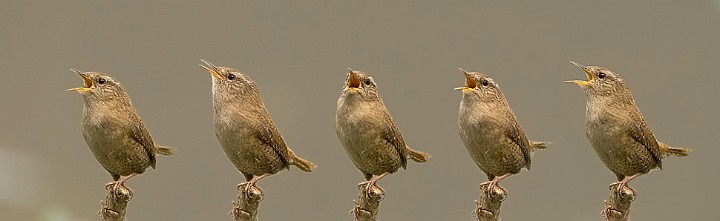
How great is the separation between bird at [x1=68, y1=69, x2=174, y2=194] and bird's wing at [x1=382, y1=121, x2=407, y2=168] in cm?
116

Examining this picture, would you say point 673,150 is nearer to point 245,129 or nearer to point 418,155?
point 418,155

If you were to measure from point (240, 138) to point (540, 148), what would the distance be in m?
1.56

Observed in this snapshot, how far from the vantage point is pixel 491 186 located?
6.75m

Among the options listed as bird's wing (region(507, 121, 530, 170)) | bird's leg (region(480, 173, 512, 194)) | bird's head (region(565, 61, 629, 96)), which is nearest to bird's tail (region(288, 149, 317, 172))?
bird's leg (region(480, 173, 512, 194))

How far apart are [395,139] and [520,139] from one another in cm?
61

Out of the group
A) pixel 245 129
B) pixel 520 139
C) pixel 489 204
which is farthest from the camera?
pixel 489 204

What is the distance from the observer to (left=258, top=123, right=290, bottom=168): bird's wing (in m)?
6.62

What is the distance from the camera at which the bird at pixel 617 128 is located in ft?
21.7

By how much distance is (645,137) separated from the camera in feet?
21.9

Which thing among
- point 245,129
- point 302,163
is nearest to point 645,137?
point 302,163

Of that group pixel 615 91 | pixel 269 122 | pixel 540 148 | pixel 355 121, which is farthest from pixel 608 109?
pixel 269 122

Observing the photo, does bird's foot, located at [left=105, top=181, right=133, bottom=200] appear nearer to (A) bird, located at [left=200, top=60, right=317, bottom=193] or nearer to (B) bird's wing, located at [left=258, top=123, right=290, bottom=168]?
(A) bird, located at [left=200, top=60, right=317, bottom=193]

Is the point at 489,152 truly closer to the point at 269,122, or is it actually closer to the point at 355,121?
the point at 355,121

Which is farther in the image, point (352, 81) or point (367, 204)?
point (367, 204)
